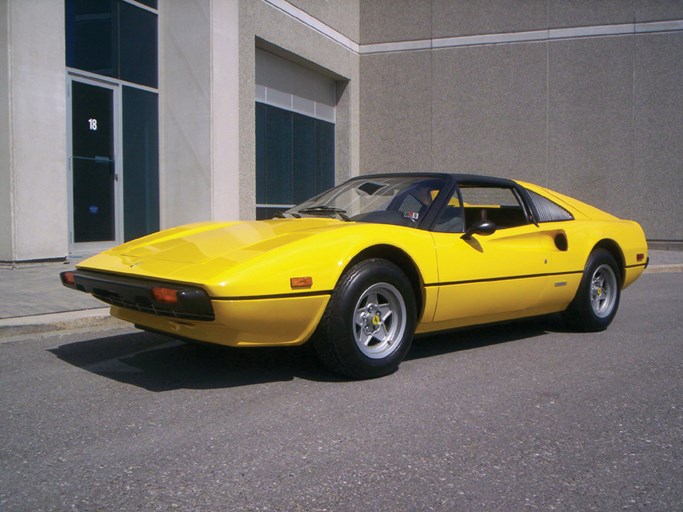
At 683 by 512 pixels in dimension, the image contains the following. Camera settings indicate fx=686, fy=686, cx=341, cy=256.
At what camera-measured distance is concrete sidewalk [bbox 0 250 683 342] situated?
5.25m

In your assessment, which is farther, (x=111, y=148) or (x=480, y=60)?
(x=480, y=60)

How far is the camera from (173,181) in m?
11.7

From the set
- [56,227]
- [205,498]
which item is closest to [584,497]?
[205,498]

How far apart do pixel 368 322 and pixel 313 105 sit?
40.9 ft

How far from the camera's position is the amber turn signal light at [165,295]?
3.46 m

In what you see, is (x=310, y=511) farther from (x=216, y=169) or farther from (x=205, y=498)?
(x=216, y=169)

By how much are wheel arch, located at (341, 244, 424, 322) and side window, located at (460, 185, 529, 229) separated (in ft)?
3.95

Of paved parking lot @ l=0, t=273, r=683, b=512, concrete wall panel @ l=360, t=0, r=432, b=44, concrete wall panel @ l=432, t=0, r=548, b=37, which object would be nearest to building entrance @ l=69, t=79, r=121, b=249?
paved parking lot @ l=0, t=273, r=683, b=512

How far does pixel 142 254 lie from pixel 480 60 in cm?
1405

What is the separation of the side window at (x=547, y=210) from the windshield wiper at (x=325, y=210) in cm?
174

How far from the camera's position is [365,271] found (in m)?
3.93

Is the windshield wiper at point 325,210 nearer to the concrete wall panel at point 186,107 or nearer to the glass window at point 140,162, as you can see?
the glass window at point 140,162

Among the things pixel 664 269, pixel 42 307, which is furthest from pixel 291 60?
pixel 42 307

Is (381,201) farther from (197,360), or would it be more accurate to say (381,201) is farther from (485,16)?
(485,16)
